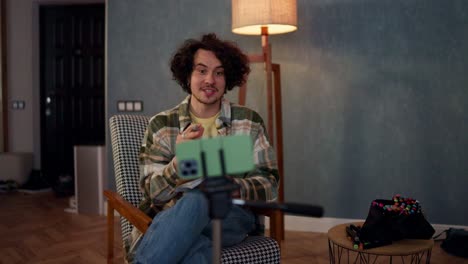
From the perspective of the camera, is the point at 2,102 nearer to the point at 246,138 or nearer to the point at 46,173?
the point at 46,173

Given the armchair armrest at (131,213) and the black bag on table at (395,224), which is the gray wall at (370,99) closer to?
the black bag on table at (395,224)

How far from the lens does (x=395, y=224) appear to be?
183 centimetres

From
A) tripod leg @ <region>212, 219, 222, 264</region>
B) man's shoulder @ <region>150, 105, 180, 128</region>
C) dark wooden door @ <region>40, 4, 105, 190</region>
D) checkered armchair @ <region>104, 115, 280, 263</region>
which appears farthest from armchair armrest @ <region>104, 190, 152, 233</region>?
dark wooden door @ <region>40, 4, 105, 190</region>

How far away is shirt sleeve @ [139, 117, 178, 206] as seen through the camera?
1.55 metres

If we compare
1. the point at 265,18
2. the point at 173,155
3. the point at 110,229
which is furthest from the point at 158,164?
the point at 265,18

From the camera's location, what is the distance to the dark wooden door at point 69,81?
484 centimetres

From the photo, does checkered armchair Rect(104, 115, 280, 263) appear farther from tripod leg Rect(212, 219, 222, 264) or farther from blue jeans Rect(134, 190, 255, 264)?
tripod leg Rect(212, 219, 222, 264)

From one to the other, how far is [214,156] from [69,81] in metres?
4.67

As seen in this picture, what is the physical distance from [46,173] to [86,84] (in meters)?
1.10

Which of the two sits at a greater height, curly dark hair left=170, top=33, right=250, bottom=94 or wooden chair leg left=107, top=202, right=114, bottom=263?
curly dark hair left=170, top=33, right=250, bottom=94

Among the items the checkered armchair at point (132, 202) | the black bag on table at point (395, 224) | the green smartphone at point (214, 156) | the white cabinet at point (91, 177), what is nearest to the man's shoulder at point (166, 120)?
the checkered armchair at point (132, 202)

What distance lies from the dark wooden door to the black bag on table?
3661 millimetres

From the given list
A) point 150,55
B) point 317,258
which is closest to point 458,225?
point 317,258

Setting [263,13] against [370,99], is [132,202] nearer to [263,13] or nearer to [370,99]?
[263,13]
